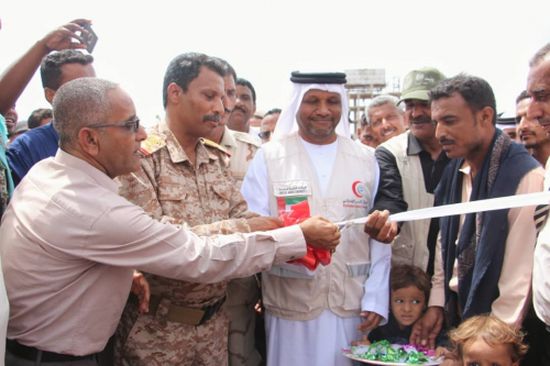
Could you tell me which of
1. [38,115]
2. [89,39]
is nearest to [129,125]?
[89,39]

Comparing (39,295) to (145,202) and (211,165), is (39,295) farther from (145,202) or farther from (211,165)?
(211,165)

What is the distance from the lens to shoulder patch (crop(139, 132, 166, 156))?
3051mm

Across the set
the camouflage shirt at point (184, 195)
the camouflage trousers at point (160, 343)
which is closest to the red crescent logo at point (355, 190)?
the camouflage shirt at point (184, 195)

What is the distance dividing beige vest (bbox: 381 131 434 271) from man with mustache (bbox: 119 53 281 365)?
1208 millimetres

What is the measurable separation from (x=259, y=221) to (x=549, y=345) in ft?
5.54

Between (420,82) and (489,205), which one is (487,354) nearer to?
(489,205)

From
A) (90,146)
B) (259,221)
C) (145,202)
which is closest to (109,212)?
(90,146)

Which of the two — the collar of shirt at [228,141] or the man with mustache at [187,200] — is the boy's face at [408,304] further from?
the collar of shirt at [228,141]

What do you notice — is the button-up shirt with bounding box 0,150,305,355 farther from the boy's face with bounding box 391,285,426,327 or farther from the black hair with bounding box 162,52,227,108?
the boy's face with bounding box 391,285,426,327

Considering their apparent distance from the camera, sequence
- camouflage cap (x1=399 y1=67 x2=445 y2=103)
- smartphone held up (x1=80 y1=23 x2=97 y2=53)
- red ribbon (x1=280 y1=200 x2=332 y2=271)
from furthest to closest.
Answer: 1. camouflage cap (x1=399 y1=67 x2=445 y2=103)
2. smartphone held up (x1=80 y1=23 x2=97 y2=53)
3. red ribbon (x1=280 y1=200 x2=332 y2=271)

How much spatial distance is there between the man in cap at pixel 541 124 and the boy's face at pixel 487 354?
203 millimetres

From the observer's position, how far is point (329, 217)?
3471 millimetres

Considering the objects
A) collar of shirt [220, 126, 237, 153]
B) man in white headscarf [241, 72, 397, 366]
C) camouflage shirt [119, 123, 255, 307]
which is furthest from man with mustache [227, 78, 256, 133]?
camouflage shirt [119, 123, 255, 307]

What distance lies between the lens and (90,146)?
2.51 meters
